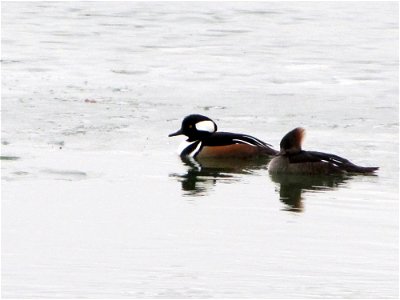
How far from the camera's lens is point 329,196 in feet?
45.6

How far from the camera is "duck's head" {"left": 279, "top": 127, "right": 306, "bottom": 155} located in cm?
1541

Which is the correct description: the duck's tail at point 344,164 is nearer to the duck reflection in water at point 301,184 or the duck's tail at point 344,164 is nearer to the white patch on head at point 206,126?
the duck reflection in water at point 301,184

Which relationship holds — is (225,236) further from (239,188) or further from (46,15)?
(46,15)

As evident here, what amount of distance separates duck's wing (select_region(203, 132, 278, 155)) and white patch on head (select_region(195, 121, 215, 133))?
523 mm

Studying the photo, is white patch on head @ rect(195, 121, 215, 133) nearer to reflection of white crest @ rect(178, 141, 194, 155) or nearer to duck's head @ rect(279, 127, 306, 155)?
reflection of white crest @ rect(178, 141, 194, 155)

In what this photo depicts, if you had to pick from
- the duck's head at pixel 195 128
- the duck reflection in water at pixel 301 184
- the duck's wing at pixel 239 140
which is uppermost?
the duck's head at pixel 195 128

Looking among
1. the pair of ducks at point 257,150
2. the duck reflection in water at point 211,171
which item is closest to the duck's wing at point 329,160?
the pair of ducks at point 257,150

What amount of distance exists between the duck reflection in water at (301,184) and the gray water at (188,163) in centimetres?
4

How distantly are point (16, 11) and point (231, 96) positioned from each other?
477 inches

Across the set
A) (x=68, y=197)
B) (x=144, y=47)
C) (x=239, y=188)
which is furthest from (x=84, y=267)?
(x=144, y=47)

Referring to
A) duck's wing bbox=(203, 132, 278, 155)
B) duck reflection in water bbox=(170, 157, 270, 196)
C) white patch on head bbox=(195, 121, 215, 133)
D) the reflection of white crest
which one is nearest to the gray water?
Answer: duck reflection in water bbox=(170, 157, 270, 196)

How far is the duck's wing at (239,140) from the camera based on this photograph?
1609 centimetres

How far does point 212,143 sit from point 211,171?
87 centimetres

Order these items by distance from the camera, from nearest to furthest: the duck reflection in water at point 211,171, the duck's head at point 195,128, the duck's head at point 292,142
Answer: the duck reflection in water at point 211,171, the duck's head at point 292,142, the duck's head at point 195,128
